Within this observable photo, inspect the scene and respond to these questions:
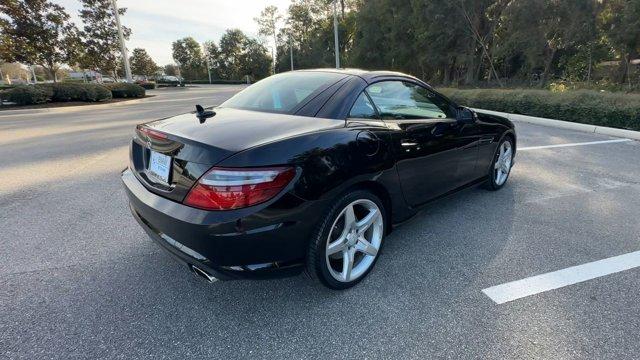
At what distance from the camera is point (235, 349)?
188cm

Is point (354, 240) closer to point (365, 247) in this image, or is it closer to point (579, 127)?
point (365, 247)

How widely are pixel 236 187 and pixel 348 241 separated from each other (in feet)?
3.09

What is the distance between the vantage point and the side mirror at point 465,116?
3303 mm

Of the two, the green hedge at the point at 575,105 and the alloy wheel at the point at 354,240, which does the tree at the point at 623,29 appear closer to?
the green hedge at the point at 575,105

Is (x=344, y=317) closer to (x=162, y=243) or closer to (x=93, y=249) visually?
(x=162, y=243)

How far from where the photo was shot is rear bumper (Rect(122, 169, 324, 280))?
5.87 ft

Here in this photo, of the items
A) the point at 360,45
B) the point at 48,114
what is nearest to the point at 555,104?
the point at 48,114

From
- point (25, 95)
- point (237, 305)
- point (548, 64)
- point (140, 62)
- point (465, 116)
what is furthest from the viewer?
point (140, 62)

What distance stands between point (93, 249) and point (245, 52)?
3013 inches

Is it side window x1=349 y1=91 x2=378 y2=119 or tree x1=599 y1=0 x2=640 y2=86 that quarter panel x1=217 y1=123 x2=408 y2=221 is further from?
tree x1=599 y1=0 x2=640 y2=86

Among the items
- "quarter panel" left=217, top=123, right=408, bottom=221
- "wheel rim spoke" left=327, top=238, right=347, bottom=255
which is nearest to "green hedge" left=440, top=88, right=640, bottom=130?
"quarter panel" left=217, top=123, right=408, bottom=221

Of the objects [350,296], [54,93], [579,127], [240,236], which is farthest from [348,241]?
[54,93]

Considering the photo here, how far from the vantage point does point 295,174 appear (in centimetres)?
189

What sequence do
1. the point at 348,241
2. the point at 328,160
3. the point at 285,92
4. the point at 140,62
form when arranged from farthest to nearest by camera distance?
the point at 140,62, the point at 285,92, the point at 348,241, the point at 328,160
